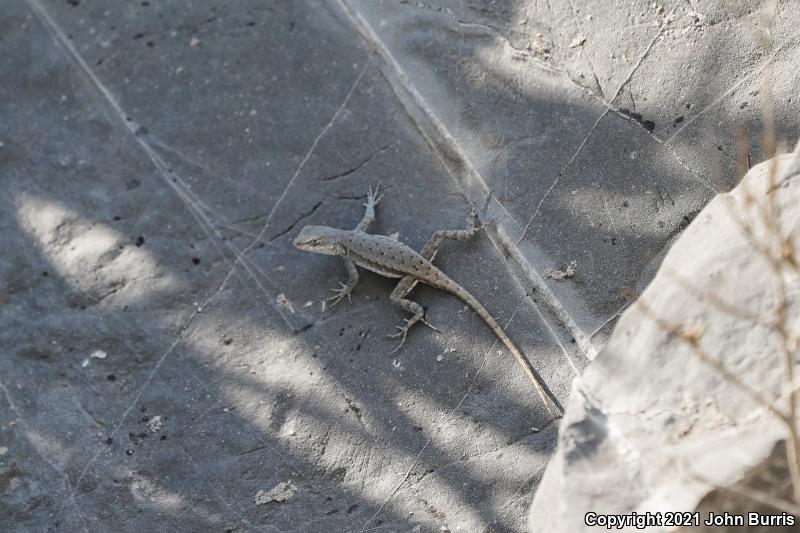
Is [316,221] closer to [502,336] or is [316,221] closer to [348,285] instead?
[348,285]

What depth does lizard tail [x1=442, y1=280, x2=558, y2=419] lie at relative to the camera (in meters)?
4.25

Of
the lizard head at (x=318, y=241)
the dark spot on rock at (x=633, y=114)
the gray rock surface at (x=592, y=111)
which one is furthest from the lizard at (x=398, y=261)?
the dark spot on rock at (x=633, y=114)

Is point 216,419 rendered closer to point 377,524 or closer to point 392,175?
point 377,524

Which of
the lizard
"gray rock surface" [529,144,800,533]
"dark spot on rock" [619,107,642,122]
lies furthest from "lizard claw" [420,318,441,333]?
"dark spot on rock" [619,107,642,122]

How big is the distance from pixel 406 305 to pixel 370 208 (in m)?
0.59

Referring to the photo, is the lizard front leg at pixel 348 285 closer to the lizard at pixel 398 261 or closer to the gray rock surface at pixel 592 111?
the lizard at pixel 398 261

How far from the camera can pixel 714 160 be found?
14.5 ft

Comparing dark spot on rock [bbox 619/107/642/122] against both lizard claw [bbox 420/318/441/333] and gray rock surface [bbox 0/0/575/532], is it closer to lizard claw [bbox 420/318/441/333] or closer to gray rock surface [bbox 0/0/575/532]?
gray rock surface [bbox 0/0/575/532]

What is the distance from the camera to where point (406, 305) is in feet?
14.4

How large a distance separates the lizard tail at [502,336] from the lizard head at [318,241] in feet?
2.16

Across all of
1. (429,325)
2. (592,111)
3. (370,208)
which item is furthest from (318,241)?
(592,111)

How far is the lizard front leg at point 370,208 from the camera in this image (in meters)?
4.52

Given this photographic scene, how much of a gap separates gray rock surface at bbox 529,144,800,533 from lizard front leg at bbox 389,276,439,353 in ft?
3.90

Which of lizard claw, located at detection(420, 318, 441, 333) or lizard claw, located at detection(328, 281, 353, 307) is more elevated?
lizard claw, located at detection(328, 281, 353, 307)
